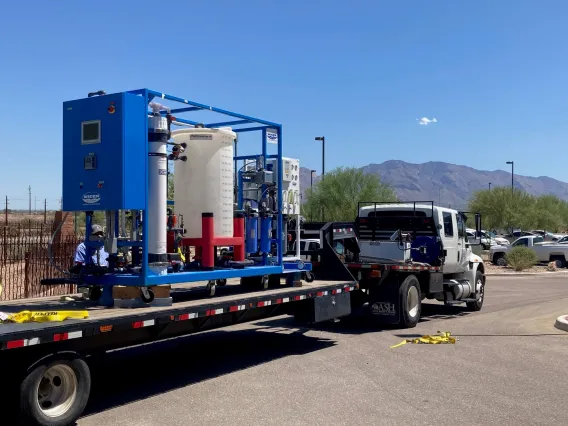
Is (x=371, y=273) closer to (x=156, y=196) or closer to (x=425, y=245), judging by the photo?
(x=425, y=245)

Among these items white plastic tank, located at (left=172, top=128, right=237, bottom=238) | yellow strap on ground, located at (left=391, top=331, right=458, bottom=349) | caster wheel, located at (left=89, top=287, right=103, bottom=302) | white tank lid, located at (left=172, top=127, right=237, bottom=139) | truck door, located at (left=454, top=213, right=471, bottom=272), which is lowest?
yellow strap on ground, located at (left=391, top=331, right=458, bottom=349)

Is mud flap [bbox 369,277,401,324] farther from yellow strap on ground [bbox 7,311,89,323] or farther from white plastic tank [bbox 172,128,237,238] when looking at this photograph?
yellow strap on ground [bbox 7,311,89,323]

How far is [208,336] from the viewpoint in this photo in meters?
11.4

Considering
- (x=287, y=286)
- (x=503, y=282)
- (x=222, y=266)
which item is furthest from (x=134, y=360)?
(x=503, y=282)

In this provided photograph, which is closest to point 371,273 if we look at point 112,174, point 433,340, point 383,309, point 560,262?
point 383,309

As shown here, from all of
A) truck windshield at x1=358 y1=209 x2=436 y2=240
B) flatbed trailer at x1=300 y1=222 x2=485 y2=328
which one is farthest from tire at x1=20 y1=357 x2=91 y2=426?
truck windshield at x1=358 y1=209 x2=436 y2=240

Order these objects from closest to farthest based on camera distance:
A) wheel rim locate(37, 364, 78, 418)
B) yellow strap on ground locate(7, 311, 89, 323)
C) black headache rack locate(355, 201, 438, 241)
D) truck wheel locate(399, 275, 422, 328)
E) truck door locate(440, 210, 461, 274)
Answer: wheel rim locate(37, 364, 78, 418)
yellow strap on ground locate(7, 311, 89, 323)
truck wheel locate(399, 275, 422, 328)
black headache rack locate(355, 201, 438, 241)
truck door locate(440, 210, 461, 274)

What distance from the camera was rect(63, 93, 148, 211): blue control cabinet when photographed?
6.99 m

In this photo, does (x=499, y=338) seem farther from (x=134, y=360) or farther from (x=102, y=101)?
(x=102, y=101)

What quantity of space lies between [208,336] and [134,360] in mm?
2329

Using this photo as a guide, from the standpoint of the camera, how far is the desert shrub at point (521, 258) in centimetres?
2827

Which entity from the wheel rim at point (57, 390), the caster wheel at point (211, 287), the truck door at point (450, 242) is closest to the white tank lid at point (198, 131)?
the caster wheel at point (211, 287)

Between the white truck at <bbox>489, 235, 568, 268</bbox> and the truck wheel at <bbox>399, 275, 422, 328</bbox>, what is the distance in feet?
64.3

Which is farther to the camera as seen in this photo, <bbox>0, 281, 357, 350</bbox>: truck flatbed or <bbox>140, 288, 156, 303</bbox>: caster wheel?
<bbox>140, 288, 156, 303</bbox>: caster wheel
